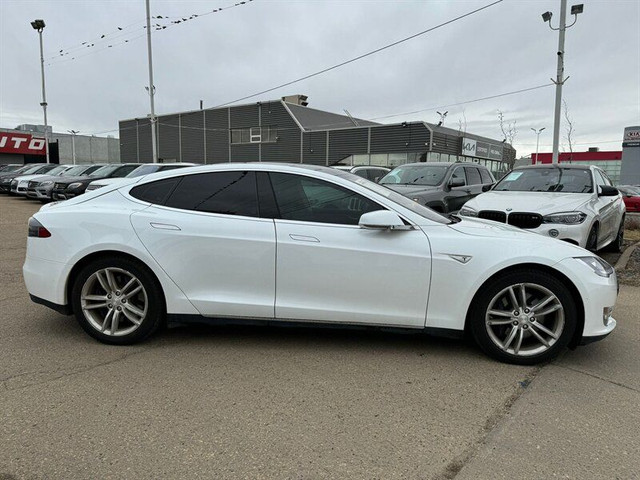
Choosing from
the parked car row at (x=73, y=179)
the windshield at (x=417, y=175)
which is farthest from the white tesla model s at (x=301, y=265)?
the parked car row at (x=73, y=179)

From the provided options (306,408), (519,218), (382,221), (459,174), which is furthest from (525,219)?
(306,408)

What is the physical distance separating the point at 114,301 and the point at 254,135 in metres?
37.0

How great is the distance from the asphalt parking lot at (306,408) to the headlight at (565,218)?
2349mm

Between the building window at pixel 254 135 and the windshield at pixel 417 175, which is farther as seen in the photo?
the building window at pixel 254 135

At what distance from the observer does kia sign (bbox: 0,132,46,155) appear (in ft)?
143

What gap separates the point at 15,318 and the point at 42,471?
2.79 m

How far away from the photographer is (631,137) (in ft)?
110

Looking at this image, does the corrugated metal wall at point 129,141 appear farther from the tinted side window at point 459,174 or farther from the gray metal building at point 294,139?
the tinted side window at point 459,174

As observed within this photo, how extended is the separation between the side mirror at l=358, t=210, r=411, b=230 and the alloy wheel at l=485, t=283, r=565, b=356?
A: 917 mm

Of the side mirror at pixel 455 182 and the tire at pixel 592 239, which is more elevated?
the side mirror at pixel 455 182

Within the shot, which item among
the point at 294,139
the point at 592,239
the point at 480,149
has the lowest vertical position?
the point at 592,239

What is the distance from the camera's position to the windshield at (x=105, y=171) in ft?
52.5

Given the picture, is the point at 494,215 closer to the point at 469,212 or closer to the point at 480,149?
the point at 469,212

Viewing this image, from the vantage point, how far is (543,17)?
577 inches
